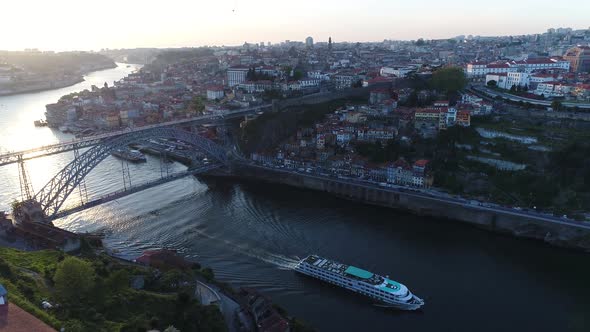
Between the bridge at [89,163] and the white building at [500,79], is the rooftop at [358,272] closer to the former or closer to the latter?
the bridge at [89,163]

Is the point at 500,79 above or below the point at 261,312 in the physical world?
above

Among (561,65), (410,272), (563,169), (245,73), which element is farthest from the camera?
(245,73)

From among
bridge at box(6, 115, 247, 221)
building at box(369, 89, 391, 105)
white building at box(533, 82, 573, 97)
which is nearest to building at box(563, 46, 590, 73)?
white building at box(533, 82, 573, 97)

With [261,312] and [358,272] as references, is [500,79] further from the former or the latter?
[261,312]

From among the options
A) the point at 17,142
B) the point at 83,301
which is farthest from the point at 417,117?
the point at 17,142

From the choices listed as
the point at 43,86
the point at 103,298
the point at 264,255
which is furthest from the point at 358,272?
the point at 43,86

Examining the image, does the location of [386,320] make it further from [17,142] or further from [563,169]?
[17,142]
